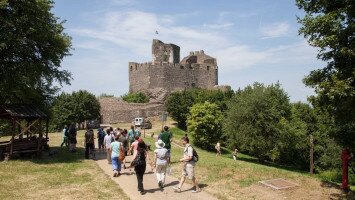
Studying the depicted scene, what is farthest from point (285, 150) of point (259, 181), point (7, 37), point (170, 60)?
point (170, 60)

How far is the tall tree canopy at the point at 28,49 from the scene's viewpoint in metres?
21.8

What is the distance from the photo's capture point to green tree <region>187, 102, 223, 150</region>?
47281 mm

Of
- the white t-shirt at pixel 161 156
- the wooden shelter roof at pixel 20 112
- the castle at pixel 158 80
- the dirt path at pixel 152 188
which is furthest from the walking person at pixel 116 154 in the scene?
the castle at pixel 158 80

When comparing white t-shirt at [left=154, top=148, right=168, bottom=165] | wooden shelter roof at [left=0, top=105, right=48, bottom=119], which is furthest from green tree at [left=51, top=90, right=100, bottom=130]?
white t-shirt at [left=154, top=148, right=168, bottom=165]

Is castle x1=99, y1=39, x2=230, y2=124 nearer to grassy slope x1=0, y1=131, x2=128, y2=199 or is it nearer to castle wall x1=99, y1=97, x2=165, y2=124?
castle wall x1=99, y1=97, x2=165, y2=124

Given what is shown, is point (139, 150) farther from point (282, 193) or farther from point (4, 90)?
point (4, 90)

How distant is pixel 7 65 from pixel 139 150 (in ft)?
42.8

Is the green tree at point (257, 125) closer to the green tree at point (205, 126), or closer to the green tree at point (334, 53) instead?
the green tree at point (205, 126)

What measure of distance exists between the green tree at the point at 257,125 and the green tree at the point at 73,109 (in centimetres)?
2396

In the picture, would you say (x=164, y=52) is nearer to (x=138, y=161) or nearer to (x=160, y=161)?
(x=160, y=161)

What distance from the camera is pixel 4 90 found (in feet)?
72.8

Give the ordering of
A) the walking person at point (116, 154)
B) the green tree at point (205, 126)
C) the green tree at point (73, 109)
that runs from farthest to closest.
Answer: the green tree at point (73, 109) < the green tree at point (205, 126) < the walking person at point (116, 154)

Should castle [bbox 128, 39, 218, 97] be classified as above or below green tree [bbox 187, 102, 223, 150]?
above

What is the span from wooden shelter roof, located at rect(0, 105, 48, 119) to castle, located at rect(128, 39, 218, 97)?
150 ft
